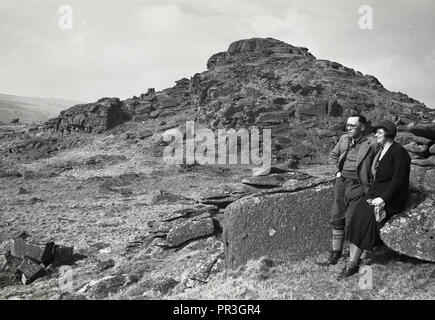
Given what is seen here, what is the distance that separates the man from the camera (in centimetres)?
570

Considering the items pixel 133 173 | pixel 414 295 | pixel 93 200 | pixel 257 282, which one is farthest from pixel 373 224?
pixel 133 173

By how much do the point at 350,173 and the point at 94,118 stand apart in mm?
42180

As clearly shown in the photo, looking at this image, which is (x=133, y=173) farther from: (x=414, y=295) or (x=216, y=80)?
(x=414, y=295)

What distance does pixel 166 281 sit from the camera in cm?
810

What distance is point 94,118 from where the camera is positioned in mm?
43781

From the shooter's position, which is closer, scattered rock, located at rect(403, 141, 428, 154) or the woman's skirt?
the woman's skirt

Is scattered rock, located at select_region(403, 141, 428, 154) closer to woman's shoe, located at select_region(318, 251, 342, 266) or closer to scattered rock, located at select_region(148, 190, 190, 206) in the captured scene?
woman's shoe, located at select_region(318, 251, 342, 266)

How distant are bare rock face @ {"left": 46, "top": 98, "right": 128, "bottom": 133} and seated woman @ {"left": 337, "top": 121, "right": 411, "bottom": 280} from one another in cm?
4081

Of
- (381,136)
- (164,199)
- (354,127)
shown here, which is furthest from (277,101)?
(381,136)

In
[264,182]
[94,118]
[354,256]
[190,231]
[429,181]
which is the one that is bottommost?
[190,231]

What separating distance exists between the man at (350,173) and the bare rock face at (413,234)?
68cm

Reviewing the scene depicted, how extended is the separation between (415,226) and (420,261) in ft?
1.94

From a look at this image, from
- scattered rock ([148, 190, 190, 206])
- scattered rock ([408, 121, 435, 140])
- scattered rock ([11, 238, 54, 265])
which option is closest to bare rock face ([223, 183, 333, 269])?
scattered rock ([408, 121, 435, 140])

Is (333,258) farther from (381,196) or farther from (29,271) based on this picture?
(29,271)
